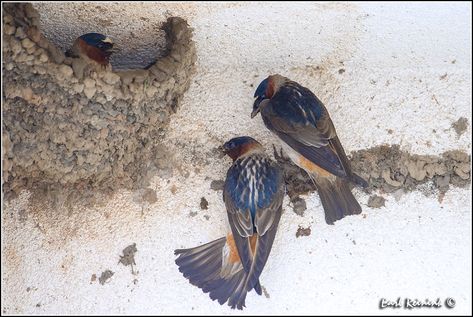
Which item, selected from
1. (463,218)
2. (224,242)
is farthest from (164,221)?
(463,218)

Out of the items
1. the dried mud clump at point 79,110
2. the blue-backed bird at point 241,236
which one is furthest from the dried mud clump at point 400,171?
the dried mud clump at point 79,110

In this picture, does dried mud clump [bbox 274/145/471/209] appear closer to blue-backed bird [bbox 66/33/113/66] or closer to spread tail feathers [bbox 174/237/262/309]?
spread tail feathers [bbox 174/237/262/309]

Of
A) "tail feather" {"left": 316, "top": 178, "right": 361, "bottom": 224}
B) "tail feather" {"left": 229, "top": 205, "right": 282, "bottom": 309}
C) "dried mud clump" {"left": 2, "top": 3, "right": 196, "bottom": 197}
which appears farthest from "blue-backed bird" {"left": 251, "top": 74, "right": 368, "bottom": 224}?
"dried mud clump" {"left": 2, "top": 3, "right": 196, "bottom": 197}

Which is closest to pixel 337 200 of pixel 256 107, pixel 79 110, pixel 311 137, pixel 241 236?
pixel 311 137

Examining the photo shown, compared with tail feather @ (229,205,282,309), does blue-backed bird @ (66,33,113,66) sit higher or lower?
higher

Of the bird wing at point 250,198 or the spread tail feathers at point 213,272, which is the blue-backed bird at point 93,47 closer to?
the bird wing at point 250,198

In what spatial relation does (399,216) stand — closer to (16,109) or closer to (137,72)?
(137,72)

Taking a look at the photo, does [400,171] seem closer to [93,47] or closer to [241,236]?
Result: [241,236]
